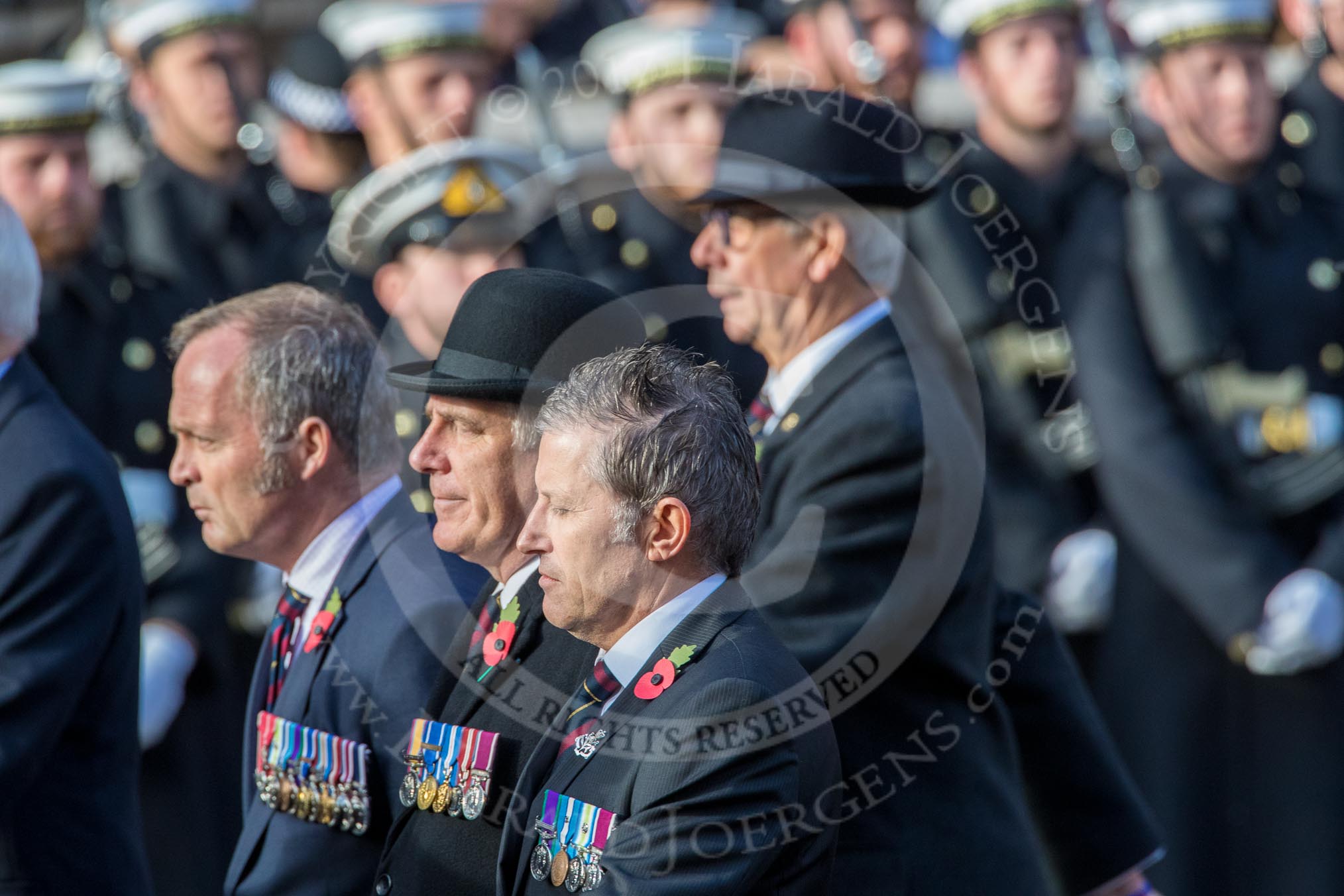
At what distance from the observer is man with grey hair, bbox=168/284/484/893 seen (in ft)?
10.2

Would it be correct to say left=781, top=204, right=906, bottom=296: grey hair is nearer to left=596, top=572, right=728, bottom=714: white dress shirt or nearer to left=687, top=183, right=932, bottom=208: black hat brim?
left=687, top=183, right=932, bottom=208: black hat brim

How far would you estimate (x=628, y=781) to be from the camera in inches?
97.7

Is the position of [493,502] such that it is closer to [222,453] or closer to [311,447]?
[311,447]

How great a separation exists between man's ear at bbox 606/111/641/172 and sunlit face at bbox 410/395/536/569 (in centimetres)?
336

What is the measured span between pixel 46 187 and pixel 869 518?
3.21 meters

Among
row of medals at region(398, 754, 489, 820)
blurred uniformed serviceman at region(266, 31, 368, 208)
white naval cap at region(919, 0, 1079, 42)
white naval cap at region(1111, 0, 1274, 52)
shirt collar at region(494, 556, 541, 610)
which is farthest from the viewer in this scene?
blurred uniformed serviceman at region(266, 31, 368, 208)

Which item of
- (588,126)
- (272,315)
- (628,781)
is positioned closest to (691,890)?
(628,781)

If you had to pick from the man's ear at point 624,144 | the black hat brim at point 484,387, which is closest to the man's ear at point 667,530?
the black hat brim at point 484,387

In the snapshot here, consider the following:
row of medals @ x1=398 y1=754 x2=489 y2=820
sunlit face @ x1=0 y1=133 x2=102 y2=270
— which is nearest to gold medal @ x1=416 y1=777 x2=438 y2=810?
row of medals @ x1=398 y1=754 x2=489 y2=820

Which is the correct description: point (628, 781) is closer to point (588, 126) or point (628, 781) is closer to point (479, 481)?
point (479, 481)

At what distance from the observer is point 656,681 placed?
100 inches

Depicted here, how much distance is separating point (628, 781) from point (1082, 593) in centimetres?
337

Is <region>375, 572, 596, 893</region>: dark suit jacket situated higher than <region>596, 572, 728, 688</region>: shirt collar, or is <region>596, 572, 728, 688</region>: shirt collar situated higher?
<region>596, 572, 728, 688</region>: shirt collar

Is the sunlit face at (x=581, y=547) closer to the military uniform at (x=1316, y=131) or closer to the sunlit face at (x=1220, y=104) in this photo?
the sunlit face at (x=1220, y=104)
